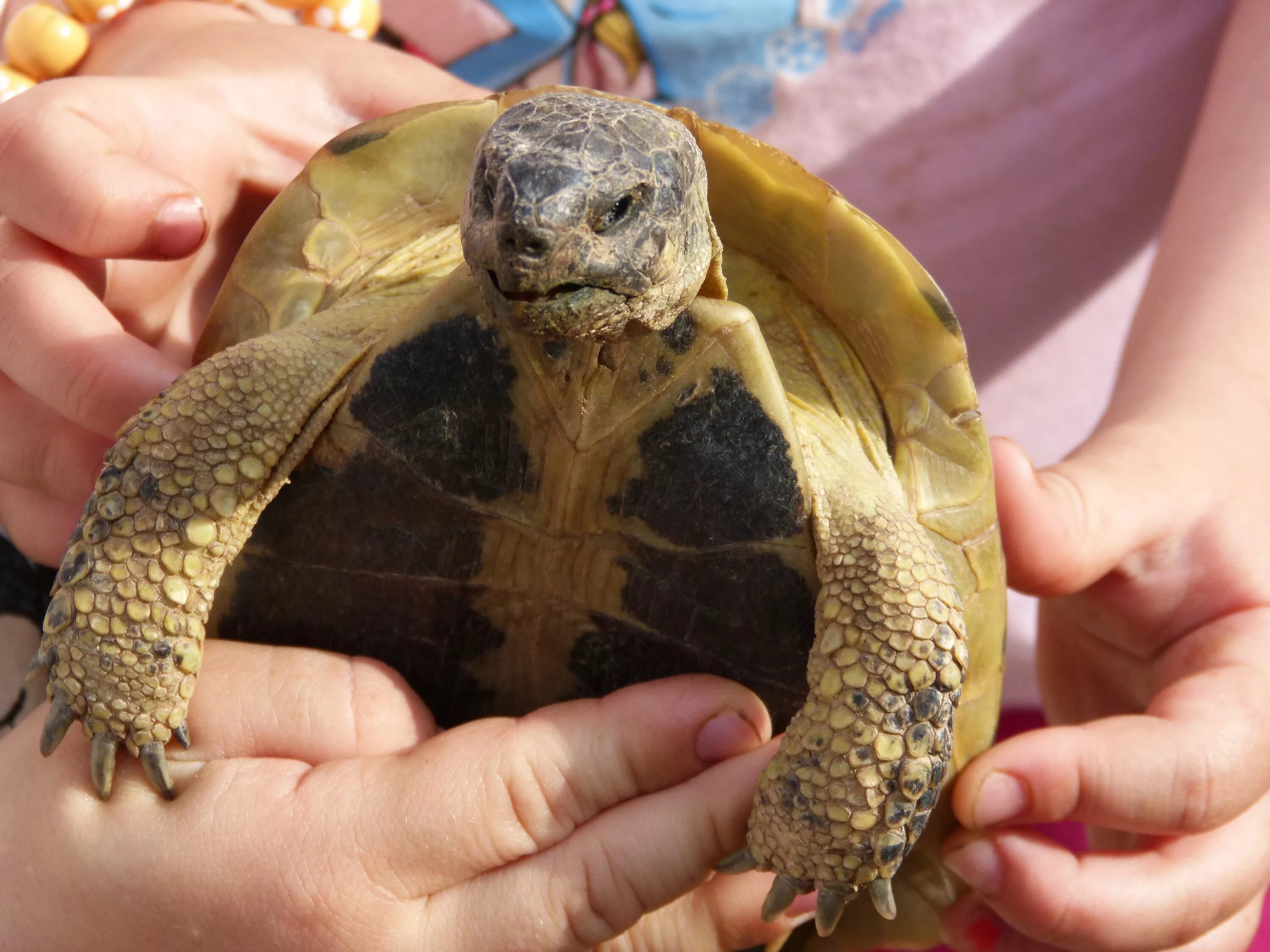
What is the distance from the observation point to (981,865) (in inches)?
44.0

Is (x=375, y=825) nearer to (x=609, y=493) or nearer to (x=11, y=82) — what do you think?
(x=609, y=493)

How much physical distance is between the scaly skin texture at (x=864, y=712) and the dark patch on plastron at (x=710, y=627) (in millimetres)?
39

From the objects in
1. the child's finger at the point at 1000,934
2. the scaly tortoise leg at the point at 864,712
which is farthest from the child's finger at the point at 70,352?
the child's finger at the point at 1000,934

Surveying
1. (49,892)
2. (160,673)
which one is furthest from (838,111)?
(49,892)

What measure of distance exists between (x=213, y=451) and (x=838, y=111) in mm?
1308

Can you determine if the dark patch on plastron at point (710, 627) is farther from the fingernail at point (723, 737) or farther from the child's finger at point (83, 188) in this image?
the child's finger at point (83, 188)

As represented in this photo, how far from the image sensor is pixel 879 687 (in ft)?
2.97

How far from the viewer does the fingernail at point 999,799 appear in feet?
3.52

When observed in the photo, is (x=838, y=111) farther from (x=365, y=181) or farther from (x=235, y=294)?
(x=235, y=294)

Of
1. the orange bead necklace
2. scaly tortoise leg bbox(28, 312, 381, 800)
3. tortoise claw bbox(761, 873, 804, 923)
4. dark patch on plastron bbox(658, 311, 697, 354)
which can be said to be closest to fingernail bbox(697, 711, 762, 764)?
tortoise claw bbox(761, 873, 804, 923)

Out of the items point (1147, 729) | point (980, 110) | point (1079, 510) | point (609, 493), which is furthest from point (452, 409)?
point (980, 110)

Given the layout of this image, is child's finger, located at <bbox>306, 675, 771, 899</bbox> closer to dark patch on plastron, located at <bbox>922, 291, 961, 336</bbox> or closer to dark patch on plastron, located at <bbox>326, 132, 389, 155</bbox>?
dark patch on plastron, located at <bbox>922, 291, 961, 336</bbox>

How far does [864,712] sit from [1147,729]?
0.39 meters

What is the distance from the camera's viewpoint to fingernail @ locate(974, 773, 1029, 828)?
1073 millimetres
